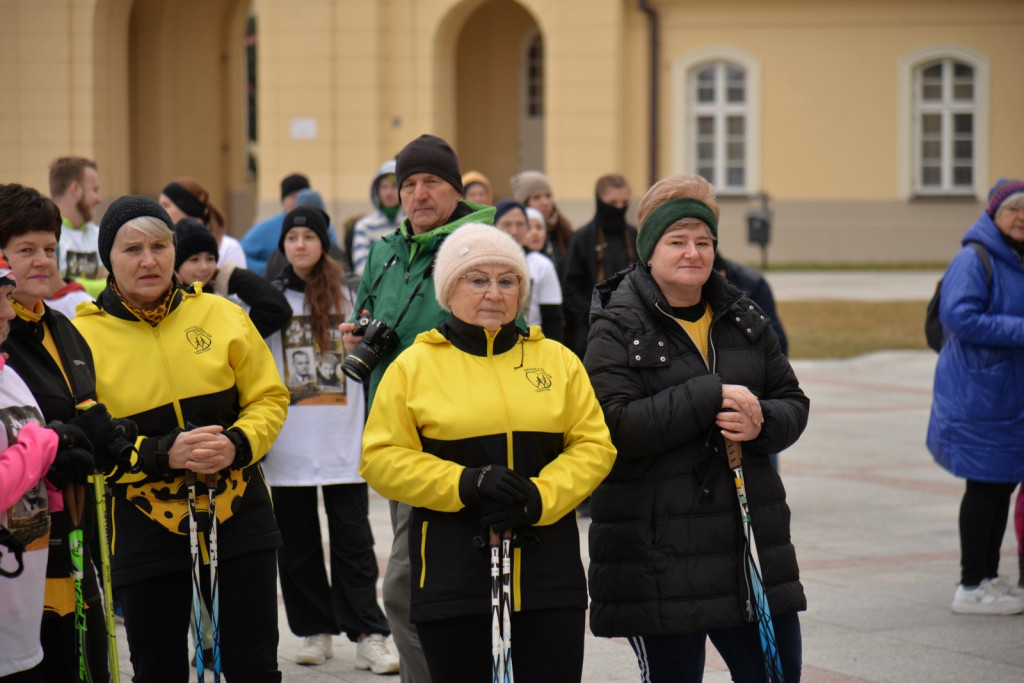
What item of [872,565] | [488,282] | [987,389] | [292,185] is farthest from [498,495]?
[292,185]

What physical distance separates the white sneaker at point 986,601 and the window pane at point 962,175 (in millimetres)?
24093

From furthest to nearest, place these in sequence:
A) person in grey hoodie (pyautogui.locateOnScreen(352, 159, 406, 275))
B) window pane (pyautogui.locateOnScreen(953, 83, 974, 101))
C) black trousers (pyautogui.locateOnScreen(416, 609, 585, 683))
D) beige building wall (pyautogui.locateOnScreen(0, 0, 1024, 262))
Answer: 1. window pane (pyautogui.locateOnScreen(953, 83, 974, 101))
2. beige building wall (pyautogui.locateOnScreen(0, 0, 1024, 262))
3. person in grey hoodie (pyautogui.locateOnScreen(352, 159, 406, 275))
4. black trousers (pyautogui.locateOnScreen(416, 609, 585, 683))

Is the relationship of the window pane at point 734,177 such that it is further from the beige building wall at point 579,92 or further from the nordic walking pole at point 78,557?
the nordic walking pole at point 78,557

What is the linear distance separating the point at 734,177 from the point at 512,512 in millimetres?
26801

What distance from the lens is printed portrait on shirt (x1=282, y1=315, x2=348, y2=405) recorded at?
20.3 feet

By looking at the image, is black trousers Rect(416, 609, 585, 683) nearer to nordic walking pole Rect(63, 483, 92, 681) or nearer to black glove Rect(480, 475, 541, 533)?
black glove Rect(480, 475, 541, 533)

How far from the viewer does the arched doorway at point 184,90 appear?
3009 centimetres

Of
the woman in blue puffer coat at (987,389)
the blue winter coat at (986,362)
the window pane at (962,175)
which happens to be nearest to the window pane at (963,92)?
the window pane at (962,175)

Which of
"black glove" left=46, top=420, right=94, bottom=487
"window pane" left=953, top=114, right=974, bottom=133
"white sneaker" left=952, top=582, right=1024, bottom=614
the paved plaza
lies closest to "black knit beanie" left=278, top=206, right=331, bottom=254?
the paved plaza

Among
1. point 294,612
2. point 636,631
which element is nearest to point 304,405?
point 294,612

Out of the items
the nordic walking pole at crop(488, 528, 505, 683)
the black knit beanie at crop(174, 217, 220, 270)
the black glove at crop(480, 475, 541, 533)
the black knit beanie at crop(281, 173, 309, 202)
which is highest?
the black knit beanie at crop(281, 173, 309, 202)

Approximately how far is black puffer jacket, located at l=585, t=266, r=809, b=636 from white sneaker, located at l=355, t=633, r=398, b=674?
1.81 metres

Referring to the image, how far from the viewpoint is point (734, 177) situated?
30.0 metres

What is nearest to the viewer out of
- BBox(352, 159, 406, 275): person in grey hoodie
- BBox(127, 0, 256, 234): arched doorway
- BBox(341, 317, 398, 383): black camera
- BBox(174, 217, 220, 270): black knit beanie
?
BBox(341, 317, 398, 383): black camera
